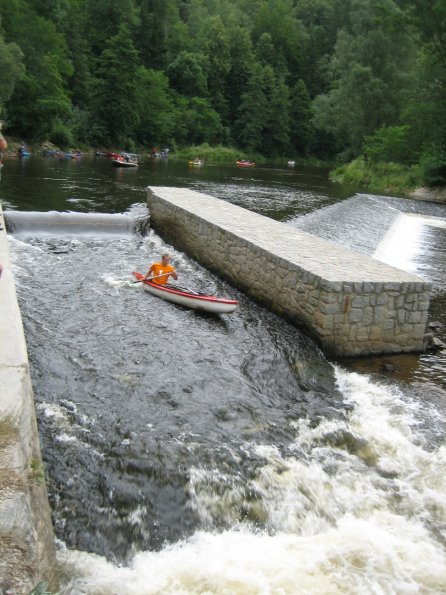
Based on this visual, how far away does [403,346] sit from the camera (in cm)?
837

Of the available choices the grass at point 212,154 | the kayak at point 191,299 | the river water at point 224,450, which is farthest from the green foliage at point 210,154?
the river water at point 224,450

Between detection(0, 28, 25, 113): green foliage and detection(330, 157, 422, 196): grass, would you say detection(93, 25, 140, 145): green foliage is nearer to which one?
detection(0, 28, 25, 113): green foliage

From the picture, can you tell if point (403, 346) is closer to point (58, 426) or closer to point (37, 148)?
point (58, 426)

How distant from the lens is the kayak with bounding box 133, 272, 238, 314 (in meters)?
8.86

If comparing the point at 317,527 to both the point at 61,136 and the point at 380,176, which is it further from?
the point at 61,136

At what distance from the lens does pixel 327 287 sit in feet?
25.9

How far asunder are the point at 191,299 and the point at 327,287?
234cm

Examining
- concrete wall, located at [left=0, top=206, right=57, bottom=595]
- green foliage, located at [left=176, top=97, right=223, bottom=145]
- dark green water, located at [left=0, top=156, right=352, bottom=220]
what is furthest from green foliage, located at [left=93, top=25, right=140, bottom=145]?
concrete wall, located at [left=0, top=206, right=57, bottom=595]

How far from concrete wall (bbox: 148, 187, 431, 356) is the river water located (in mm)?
291

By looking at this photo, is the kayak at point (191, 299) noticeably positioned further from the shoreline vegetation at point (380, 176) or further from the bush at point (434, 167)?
the bush at point (434, 167)

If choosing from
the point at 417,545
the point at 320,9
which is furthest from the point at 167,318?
the point at 320,9

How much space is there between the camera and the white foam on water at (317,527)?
4074 mm

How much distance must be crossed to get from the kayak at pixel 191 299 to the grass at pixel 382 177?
2534 cm

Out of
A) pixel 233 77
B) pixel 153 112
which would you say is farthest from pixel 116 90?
pixel 233 77
